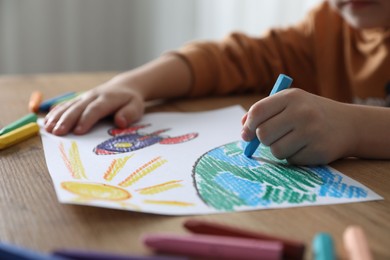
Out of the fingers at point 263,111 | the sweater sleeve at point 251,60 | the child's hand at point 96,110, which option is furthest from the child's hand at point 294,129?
the sweater sleeve at point 251,60

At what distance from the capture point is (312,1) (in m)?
1.32

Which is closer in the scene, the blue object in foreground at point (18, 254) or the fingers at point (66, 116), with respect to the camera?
the blue object in foreground at point (18, 254)

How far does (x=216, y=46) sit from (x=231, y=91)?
85 mm

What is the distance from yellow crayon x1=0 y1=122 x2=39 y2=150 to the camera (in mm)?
597

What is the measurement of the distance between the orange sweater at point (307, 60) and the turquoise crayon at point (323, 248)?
0.51 metres

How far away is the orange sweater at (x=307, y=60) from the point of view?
0.88 m

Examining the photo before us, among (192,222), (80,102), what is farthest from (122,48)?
(192,222)

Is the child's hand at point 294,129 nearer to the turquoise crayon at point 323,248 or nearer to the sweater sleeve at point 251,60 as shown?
the turquoise crayon at point 323,248

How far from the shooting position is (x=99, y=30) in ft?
6.19

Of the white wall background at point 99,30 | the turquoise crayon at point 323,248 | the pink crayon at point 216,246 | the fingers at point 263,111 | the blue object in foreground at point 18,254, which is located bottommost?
the white wall background at point 99,30

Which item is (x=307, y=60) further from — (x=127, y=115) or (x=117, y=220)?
(x=117, y=220)

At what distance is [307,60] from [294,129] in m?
0.46

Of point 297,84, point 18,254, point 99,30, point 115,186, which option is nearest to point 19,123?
point 115,186

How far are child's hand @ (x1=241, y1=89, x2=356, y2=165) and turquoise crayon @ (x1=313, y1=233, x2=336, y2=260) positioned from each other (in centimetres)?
18
